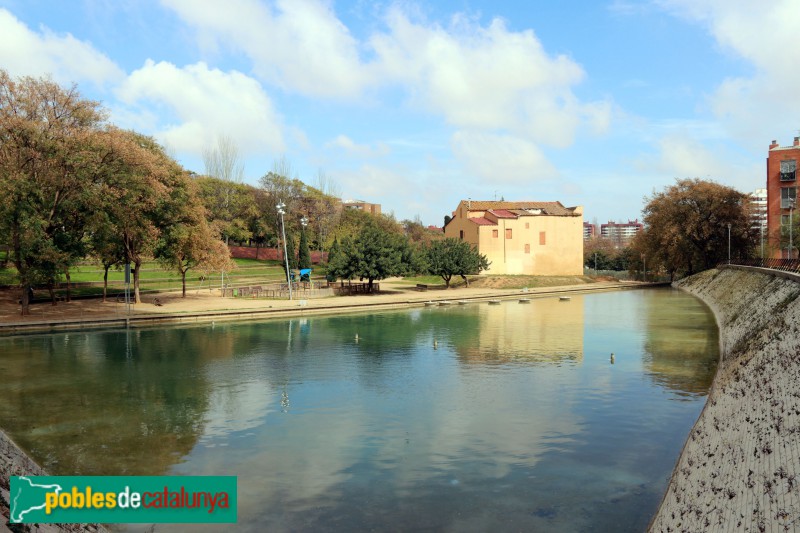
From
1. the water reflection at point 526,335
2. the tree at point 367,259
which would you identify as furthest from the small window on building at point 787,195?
the tree at point 367,259

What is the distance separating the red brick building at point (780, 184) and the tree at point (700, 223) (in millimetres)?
5226

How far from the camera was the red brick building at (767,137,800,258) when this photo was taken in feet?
222

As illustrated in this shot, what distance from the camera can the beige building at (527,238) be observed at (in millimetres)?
81688

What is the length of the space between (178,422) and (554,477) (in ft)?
35.1

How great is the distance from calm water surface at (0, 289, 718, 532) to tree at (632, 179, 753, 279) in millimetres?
47032

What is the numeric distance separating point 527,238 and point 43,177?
62.2m

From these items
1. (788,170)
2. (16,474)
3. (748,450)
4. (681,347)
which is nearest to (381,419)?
(16,474)

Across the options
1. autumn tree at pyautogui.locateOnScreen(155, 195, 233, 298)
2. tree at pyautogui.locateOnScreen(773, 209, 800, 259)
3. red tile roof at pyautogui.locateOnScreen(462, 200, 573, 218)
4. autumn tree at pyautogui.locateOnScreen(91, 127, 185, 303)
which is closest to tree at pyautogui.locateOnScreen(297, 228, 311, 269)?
autumn tree at pyautogui.locateOnScreen(155, 195, 233, 298)

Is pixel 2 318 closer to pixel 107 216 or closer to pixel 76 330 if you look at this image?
pixel 76 330

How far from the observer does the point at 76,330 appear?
3553cm

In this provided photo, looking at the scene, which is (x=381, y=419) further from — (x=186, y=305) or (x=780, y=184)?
(x=780, y=184)

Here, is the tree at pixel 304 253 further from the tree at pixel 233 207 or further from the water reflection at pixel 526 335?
the water reflection at pixel 526 335

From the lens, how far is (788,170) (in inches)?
2689

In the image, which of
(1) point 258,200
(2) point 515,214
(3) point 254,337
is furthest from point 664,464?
(1) point 258,200
